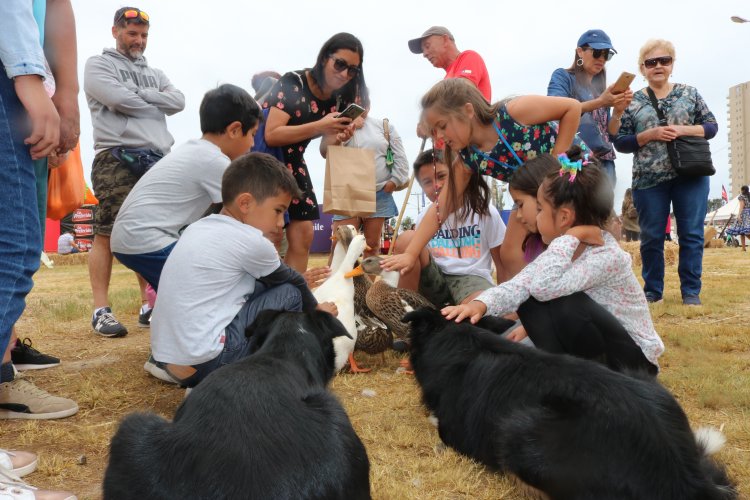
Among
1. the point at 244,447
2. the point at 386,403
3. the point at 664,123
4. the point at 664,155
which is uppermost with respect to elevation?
the point at 664,123

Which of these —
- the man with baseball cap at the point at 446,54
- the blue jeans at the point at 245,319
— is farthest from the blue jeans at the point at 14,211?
the man with baseball cap at the point at 446,54

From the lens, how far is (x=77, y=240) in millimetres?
22734

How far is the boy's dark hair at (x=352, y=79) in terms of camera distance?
14.7 feet

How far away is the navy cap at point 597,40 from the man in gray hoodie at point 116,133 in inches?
141

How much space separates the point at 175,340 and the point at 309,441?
139 centimetres

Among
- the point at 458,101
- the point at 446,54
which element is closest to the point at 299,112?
the point at 458,101

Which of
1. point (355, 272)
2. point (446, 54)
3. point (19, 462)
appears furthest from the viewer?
point (446, 54)

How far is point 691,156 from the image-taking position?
17.8 feet

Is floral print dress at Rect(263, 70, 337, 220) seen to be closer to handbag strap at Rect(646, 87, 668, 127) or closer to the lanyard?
the lanyard

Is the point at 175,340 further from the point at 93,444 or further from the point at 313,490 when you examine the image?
the point at 313,490

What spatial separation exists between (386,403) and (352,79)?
280cm

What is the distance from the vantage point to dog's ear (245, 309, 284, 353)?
2410 mm

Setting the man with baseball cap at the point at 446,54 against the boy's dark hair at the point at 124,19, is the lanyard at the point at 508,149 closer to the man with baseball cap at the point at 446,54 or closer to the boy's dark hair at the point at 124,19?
the man with baseball cap at the point at 446,54

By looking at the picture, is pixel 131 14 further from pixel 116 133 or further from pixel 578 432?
pixel 578 432
